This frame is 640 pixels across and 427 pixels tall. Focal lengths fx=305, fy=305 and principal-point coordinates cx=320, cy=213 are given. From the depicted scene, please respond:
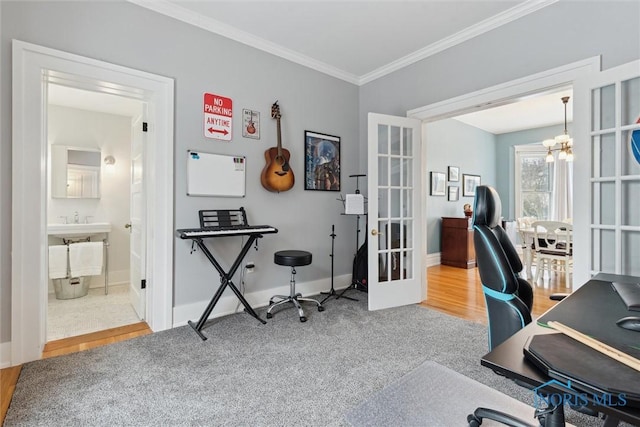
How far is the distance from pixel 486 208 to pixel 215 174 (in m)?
2.31

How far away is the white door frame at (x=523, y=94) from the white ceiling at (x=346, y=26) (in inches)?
22.4

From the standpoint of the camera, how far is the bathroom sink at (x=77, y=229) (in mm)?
3582

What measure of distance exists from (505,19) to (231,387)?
11.9 ft

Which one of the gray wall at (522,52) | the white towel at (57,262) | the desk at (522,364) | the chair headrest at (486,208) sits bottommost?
the white towel at (57,262)

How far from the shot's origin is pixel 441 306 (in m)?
3.38

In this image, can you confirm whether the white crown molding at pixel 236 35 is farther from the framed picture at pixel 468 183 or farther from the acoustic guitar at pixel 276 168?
the framed picture at pixel 468 183

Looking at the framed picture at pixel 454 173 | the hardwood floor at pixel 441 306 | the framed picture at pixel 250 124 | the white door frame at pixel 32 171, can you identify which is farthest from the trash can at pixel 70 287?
the framed picture at pixel 454 173

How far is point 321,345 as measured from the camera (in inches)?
93.2

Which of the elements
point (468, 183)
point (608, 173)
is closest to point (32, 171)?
point (608, 173)

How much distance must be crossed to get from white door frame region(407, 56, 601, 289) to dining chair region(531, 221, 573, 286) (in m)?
2.08

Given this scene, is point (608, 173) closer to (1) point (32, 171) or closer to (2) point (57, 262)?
(1) point (32, 171)

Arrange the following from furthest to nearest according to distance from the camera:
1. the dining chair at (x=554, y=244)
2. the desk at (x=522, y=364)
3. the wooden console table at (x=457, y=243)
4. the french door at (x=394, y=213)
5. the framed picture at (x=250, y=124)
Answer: the wooden console table at (x=457, y=243), the dining chair at (x=554, y=244), the french door at (x=394, y=213), the framed picture at (x=250, y=124), the desk at (x=522, y=364)

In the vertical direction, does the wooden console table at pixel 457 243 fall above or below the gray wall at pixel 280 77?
below

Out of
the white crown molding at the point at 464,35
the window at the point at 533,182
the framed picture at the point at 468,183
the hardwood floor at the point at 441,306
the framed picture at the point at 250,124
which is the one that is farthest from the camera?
the window at the point at 533,182
